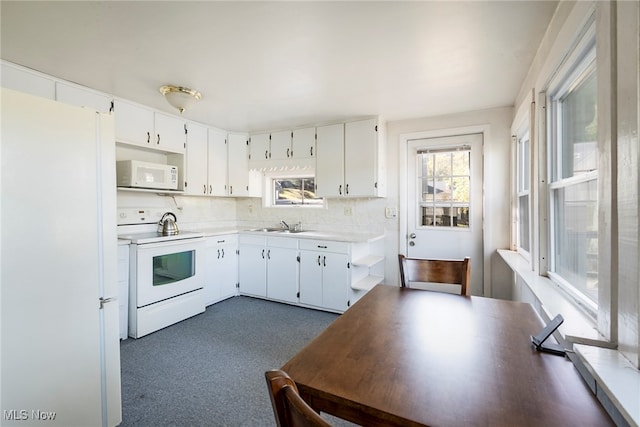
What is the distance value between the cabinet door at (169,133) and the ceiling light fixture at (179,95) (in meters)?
0.68

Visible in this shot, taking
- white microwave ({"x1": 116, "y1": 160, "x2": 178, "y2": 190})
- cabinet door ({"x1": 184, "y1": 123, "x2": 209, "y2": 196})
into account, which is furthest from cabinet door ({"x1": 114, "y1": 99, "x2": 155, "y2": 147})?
cabinet door ({"x1": 184, "y1": 123, "x2": 209, "y2": 196})

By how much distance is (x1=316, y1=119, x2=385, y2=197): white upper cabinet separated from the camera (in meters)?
3.51

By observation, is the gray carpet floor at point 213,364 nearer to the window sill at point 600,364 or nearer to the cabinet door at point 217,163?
the window sill at point 600,364

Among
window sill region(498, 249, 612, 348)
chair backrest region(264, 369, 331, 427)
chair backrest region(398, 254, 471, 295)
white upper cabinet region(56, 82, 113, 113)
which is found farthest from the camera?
white upper cabinet region(56, 82, 113, 113)

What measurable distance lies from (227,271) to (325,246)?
4.72 feet

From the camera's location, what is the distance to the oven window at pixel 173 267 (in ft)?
9.80

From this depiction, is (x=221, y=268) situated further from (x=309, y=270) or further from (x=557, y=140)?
(x=557, y=140)

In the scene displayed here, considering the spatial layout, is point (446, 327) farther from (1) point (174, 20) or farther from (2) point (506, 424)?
(1) point (174, 20)

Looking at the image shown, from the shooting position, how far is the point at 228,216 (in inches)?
186

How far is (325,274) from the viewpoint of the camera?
3.43 m

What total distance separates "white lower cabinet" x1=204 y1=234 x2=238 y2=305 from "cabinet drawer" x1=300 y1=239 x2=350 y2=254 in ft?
3.47

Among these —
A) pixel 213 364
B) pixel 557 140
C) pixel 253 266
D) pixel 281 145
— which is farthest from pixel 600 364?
pixel 281 145

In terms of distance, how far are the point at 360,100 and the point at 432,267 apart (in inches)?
75.5

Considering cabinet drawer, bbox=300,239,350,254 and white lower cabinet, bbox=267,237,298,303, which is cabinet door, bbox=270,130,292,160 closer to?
white lower cabinet, bbox=267,237,298,303
